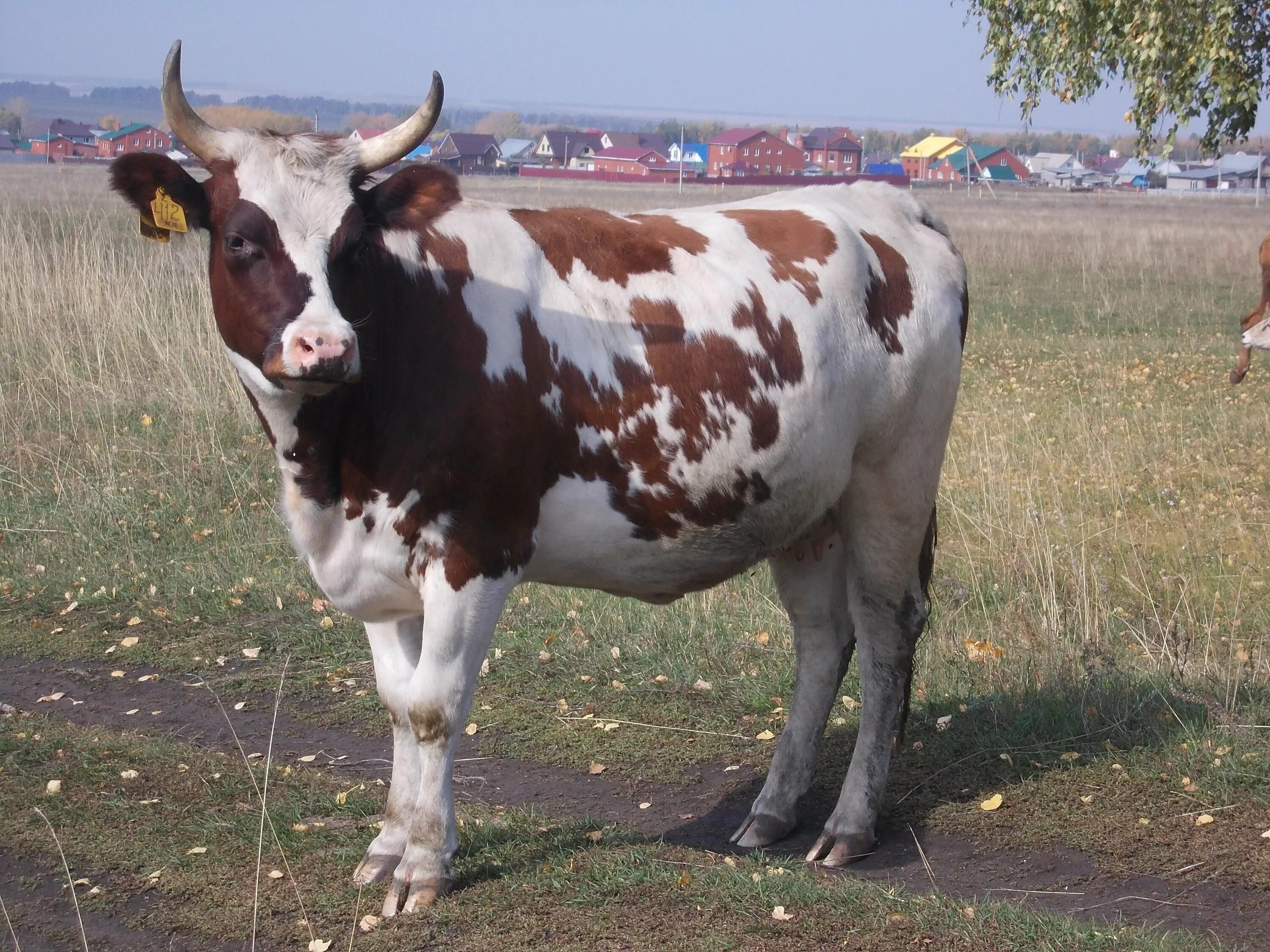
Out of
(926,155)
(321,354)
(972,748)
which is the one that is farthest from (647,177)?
(321,354)

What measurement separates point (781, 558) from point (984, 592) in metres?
2.32

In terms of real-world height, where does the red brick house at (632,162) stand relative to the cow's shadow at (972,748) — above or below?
above

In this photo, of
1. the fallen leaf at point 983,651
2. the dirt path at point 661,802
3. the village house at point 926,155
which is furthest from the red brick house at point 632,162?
the dirt path at point 661,802

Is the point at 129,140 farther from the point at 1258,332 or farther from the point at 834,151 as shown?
the point at 834,151

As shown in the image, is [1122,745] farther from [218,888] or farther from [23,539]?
[23,539]

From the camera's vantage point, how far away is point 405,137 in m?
4.43

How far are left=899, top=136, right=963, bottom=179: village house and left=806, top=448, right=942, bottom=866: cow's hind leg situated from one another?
9705 cm

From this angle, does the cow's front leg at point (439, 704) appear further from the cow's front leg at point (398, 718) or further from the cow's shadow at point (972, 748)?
the cow's shadow at point (972, 748)

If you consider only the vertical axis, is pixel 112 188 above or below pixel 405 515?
above

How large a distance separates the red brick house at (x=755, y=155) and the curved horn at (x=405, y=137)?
A: 87.1 meters

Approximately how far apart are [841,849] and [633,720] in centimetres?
147

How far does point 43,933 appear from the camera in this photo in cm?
442

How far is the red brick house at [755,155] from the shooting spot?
9106 cm

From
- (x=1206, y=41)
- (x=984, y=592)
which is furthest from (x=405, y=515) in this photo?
(x=1206, y=41)
